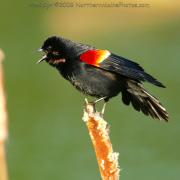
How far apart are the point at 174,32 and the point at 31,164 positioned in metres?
3.71

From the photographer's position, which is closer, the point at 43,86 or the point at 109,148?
the point at 109,148

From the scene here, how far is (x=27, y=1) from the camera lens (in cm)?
1005

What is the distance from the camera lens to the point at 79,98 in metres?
6.82

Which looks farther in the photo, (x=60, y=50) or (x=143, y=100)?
(x=60, y=50)

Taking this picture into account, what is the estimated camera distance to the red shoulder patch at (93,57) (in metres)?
3.17

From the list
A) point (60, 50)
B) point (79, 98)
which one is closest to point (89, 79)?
point (60, 50)

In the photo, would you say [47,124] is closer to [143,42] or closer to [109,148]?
[143,42]

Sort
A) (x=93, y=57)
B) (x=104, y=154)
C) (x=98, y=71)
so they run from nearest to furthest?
(x=104, y=154)
(x=93, y=57)
(x=98, y=71)

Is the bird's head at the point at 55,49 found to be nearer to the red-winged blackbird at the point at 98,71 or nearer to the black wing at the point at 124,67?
the red-winged blackbird at the point at 98,71

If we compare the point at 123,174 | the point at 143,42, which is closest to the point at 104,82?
the point at 123,174

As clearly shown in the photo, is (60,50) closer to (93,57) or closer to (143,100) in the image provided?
(93,57)

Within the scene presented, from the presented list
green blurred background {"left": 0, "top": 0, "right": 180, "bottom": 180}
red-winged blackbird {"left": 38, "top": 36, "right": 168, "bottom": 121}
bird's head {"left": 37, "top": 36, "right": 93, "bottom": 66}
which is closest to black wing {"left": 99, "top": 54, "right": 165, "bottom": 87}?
red-winged blackbird {"left": 38, "top": 36, "right": 168, "bottom": 121}

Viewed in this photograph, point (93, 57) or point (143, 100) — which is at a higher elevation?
point (93, 57)

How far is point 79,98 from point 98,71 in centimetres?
355
